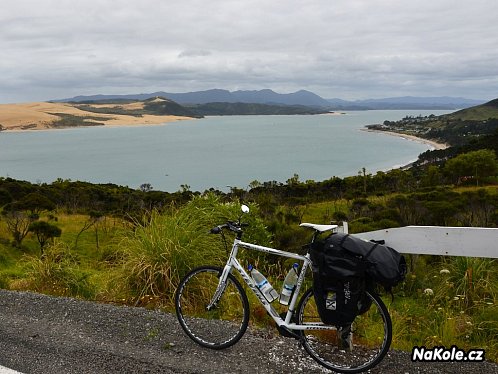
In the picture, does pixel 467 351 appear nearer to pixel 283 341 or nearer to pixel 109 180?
pixel 283 341

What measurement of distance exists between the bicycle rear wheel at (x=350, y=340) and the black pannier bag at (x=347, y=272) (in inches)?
6.7

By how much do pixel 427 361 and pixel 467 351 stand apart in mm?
426

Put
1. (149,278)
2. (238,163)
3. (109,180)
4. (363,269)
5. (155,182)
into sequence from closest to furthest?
(363,269) → (149,278) → (155,182) → (109,180) → (238,163)

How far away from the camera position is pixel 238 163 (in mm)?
108312

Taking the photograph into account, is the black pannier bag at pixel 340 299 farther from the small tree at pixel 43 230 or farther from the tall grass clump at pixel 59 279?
the small tree at pixel 43 230

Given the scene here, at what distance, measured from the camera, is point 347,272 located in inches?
135

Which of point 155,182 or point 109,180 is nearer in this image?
point 155,182

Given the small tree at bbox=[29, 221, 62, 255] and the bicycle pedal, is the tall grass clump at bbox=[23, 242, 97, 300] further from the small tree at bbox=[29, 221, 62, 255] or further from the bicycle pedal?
the small tree at bbox=[29, 221, 62, 255]

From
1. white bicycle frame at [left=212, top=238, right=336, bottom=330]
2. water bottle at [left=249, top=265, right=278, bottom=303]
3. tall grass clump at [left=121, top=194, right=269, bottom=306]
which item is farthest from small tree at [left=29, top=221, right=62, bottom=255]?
water bottle at [left=249, top=265, right=278, bottom=303]

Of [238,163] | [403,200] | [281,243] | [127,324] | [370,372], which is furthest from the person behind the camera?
[238,163]

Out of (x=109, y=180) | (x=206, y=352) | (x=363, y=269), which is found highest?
(x=363, y=269)

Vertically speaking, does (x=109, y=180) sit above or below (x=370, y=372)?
below

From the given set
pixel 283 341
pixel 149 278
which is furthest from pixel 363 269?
pixel 149 278

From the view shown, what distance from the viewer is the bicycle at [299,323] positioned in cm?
372
